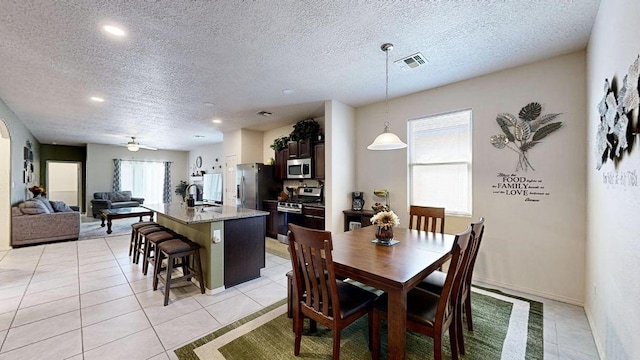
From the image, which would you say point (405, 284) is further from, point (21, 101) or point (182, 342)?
point (21, 101)

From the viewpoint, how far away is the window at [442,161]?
11.3 ft

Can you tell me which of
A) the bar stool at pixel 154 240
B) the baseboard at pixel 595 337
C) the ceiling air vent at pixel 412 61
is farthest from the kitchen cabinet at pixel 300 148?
the baseboard at pixel 595 337

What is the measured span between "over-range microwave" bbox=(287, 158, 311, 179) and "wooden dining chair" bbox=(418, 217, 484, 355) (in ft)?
10.9

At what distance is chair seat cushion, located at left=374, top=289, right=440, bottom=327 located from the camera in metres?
1.61

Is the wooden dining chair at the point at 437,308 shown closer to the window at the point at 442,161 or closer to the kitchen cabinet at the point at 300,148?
the window at the point at 442,161

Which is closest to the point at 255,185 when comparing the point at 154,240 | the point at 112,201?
the point at 154,240

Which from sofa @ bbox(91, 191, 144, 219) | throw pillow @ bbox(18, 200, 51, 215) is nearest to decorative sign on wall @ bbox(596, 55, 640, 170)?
throw pillow @ bbox(18, 200, 51, 215)

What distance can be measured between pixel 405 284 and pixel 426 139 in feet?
9.39

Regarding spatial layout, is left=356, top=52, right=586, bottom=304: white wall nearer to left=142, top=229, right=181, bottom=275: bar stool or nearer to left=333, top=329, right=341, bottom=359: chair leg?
left=333, top=329, right=341, bottom=359: chair leg

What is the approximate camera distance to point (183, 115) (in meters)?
5.11

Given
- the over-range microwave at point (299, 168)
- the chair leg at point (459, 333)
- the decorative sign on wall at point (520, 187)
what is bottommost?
the chair leg at point (459, 333)

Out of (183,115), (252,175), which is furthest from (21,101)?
(252,175)

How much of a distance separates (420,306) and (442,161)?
8.20ft

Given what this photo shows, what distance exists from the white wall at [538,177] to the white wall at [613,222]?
0.20m
